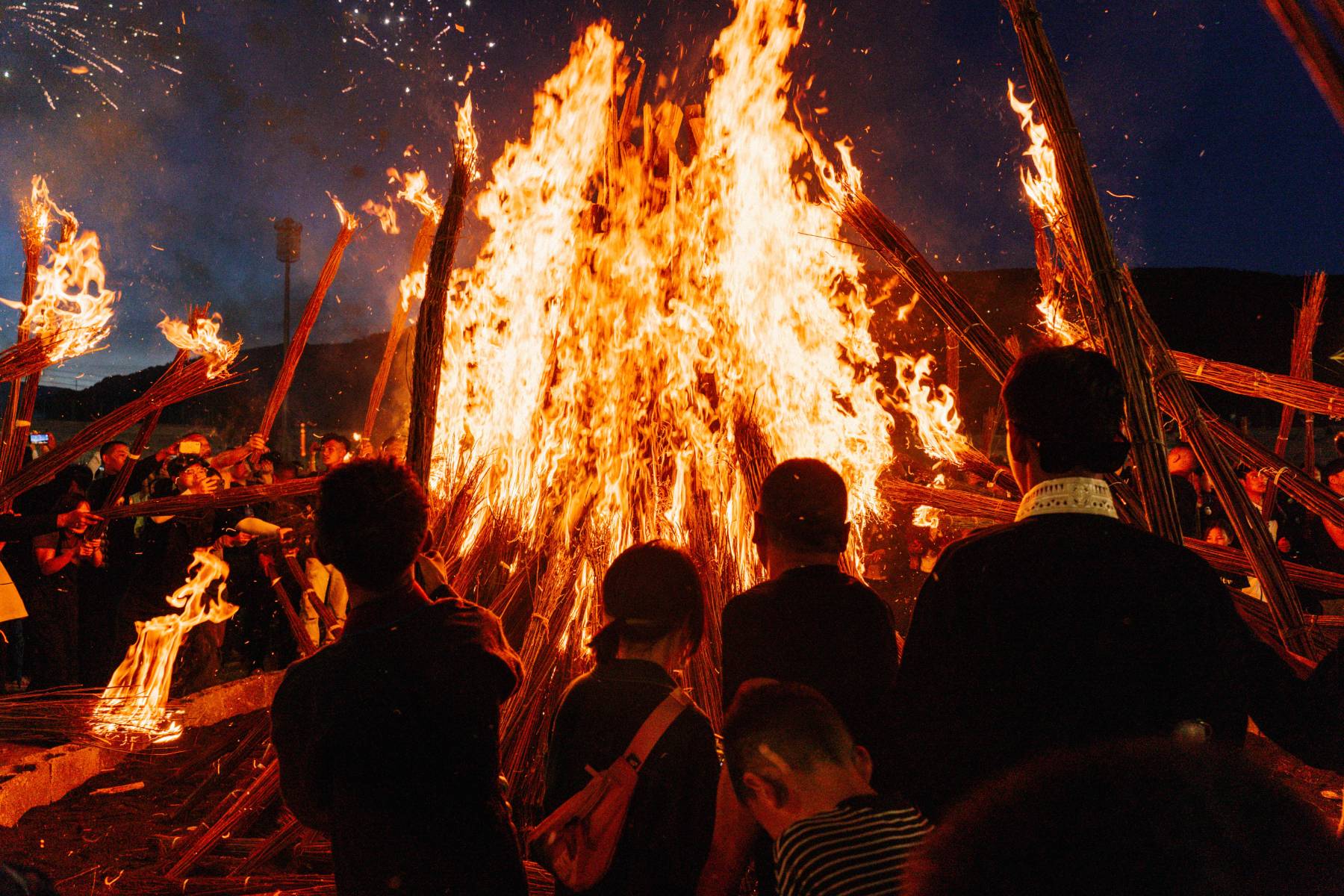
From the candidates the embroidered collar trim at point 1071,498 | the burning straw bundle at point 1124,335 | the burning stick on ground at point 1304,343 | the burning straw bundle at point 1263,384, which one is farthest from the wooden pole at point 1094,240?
the burning stick on ground at point 1304,343

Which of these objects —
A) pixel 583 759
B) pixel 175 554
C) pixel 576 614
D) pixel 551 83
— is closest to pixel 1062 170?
A: pixel 583 759

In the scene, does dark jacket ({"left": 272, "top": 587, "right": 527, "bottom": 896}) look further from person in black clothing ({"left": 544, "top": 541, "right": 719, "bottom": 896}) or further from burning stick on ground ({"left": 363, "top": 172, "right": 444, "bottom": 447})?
burning stick on ground ({"left": 363, "top": 172, "right": 444, "bottom": 447})

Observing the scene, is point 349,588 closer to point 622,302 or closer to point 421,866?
point 421,866

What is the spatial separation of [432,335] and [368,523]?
1608 mm

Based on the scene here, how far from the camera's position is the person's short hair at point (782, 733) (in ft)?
4.90

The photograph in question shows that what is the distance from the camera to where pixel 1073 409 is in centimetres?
151

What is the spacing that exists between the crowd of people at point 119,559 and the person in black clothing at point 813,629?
3.29 m

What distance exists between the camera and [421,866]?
6.00 ft

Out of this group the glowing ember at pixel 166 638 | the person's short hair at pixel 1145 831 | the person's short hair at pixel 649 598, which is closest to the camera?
the person's short hair at pixel 1145 831

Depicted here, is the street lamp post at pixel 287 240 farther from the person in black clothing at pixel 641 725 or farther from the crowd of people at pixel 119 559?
the person in black clothing at pixel 641 725

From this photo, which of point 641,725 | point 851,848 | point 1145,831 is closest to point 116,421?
point 641,725

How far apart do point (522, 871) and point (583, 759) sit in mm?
294

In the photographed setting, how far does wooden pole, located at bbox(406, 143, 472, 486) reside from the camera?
332 cm

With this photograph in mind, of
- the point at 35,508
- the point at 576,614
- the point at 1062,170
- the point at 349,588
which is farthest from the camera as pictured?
the point at 35,508
